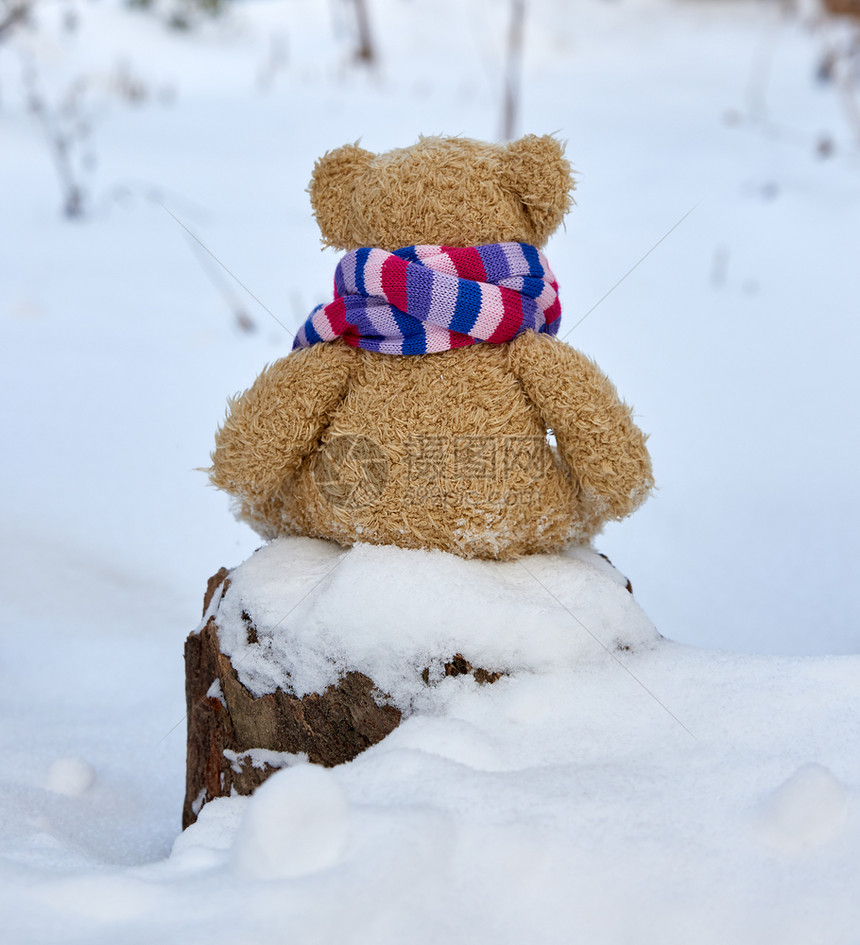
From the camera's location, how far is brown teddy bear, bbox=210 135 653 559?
1115mm

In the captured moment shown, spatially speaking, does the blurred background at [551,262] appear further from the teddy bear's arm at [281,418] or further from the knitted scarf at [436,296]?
the teddy bear's arm at [281,418]

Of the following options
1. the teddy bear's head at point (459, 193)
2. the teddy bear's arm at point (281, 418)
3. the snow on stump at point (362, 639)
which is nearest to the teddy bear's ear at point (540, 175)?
the teddy bear's head at point (459, 193)

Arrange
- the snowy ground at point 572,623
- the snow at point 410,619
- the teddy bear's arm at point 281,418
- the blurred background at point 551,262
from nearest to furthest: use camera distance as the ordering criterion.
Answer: the snowy ground at point 572,623
the snow at point 410,619
the teddy bear's arm at point 281,418
the blurred background at point 551,262

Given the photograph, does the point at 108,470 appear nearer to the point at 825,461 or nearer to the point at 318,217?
the point at 318,217

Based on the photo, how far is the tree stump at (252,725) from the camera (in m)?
1.07

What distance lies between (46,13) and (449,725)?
841 centimetres

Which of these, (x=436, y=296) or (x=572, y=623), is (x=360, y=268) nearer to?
(x=436, y=296)

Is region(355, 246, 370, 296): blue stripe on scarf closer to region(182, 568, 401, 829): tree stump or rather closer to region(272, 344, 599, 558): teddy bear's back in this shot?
region(272, 344, 599, 558): teddy bear's back

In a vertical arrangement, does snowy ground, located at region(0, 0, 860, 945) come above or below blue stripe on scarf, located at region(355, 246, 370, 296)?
below

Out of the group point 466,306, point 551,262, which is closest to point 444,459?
point 466,306

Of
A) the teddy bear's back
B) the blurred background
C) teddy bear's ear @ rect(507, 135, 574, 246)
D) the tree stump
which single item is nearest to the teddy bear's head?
teddy bear's ear @ rect(507, 135, 574, 246)

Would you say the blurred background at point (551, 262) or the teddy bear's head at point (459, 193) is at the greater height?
the teddy bear's head at point (459, 193)

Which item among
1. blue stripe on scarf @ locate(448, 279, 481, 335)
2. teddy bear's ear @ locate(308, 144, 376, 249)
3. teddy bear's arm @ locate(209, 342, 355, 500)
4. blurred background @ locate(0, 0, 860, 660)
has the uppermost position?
teddy bear's ear @ locate(308, 144, 376, 249)

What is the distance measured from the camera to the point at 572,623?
1.07m
